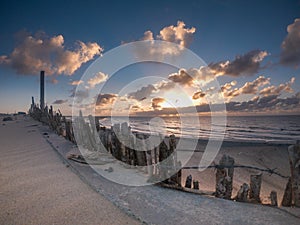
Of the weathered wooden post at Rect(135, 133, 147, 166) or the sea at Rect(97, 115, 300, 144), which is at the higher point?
the weathered wooden post at Rect(135, 133, 147, 166)

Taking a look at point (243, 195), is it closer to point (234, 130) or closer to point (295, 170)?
point (295, 170)

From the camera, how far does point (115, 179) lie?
373cm

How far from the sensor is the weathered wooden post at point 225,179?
10.8ft

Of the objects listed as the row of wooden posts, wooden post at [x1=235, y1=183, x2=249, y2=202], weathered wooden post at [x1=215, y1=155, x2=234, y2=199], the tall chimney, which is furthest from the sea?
the tall chimney

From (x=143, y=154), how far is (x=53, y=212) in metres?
2.11

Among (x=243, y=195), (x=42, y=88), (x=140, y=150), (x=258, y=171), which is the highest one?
(x=42, y=88)

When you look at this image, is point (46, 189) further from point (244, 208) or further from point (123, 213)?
point (244, 208)

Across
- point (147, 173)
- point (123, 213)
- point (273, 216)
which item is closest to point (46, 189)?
point (123, 213)

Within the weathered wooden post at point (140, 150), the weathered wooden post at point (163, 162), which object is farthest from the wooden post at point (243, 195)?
the weathered wooden post at point (140, 150)

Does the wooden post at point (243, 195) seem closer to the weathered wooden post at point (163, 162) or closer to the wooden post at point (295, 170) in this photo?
the wooden post at point (295, 170)

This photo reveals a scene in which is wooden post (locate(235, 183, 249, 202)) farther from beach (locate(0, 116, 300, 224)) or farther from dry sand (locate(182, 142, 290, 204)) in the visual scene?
dry sand (locate(182, 142, 290, 204))

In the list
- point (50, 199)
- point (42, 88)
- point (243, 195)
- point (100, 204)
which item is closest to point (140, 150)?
point (100, 204)

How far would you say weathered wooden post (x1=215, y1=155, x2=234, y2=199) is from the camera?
329 cm

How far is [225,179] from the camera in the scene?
11.1ft
